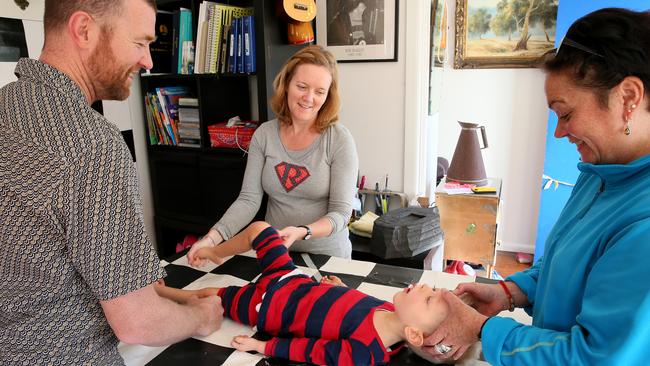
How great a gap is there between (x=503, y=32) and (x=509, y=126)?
72 cm

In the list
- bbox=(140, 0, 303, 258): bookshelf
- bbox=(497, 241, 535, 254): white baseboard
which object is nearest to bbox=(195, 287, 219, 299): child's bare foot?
bbox=(140, 0, 303, 258): bookshelf

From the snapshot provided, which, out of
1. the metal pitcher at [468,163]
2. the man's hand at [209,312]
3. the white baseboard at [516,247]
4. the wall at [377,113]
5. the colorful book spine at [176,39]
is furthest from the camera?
the white baseboard at [516,247]

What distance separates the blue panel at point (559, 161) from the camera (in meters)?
3.05

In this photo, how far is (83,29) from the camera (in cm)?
89

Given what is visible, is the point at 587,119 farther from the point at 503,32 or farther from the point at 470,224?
the point at 503,32

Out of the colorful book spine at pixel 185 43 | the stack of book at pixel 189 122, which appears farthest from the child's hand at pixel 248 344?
the colorful book spine at pixel 185 43

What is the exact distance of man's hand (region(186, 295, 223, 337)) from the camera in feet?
3.95

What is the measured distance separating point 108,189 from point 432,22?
6.94 ft

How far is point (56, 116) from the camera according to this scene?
32.7 inches

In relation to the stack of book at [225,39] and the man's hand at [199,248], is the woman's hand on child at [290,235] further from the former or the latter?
the stack of book at [225,39]

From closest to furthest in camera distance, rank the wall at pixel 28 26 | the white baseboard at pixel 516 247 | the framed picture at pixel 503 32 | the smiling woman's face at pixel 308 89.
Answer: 1. the smiling woman's face at pixel 308 89
2. the wall at pixel 28 26
3. the framed picture at pixel 503 32
4. the white baseboard at pixel 516 247

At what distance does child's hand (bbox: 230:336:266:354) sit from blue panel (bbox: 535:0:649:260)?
2794 mm

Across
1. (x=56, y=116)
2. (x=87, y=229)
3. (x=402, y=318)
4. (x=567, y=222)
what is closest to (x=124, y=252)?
(x=87, y=229)

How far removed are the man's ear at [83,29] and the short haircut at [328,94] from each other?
1.00m
